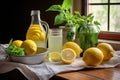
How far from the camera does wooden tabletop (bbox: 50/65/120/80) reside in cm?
85

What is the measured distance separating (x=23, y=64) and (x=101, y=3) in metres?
0.89

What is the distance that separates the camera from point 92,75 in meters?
0.88

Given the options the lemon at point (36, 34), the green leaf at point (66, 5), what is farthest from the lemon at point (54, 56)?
the green leaf at point (66, 5)

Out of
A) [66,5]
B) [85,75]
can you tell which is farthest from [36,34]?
[85,75]

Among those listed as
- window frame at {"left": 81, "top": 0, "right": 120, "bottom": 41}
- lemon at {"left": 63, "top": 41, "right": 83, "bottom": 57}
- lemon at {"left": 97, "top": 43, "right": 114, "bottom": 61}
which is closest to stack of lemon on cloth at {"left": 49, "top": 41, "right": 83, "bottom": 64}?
lemon at {"left": 63, "top": 41, "right": 83, "bottom": 57}

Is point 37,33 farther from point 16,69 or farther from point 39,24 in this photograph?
point 16,69

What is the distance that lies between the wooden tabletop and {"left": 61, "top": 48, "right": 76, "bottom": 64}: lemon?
8 cm

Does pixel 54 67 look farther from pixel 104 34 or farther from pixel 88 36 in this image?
pixel 104 34

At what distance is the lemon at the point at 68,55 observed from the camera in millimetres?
1004

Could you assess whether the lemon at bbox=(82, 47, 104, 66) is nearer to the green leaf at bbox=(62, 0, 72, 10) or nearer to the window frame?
the green leaf at bbox=(62, 0, 72, 10)

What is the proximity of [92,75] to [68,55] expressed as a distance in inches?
6.9

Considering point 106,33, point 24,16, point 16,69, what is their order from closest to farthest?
point 16,69 < point 106,33 < point 24,16

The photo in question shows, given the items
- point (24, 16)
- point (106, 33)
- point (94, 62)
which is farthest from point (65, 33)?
point (24, 16)

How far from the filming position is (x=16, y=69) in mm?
914
